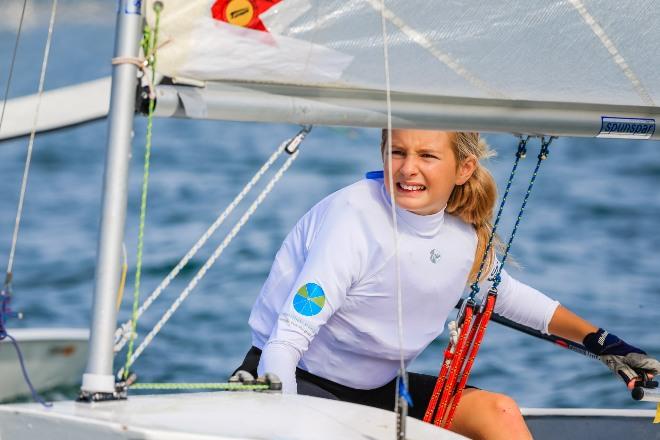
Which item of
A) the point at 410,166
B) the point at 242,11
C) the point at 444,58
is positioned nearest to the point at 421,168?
the point at 410,166

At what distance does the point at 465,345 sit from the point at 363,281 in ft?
0.88

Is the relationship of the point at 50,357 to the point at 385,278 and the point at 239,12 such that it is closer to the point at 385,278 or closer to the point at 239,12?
the point at 385,278

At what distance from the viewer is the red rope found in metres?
2.33

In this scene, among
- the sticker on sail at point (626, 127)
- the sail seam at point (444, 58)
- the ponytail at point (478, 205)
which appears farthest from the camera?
the ponytail at point (478, 205)

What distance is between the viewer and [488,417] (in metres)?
2.25

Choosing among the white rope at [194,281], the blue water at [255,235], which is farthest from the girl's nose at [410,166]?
the blue water at [255,235]

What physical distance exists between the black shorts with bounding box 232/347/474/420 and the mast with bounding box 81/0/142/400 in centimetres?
53

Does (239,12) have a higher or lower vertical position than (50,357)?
higher

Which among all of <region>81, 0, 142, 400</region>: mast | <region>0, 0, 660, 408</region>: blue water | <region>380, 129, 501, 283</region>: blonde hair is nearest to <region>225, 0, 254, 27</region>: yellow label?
<region>81, 0, 142, 400</region>: mast

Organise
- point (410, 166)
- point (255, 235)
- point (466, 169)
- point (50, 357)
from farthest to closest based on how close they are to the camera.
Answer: point (255, 235) < point (50, 357) < point (466, 169) < point (410, 166)

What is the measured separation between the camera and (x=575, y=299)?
7070 millimetres

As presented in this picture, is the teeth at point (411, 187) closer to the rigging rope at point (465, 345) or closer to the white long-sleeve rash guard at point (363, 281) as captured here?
the white long-sleeve rash guard at point (363, 281)

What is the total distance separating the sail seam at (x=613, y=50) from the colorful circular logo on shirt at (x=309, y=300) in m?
0.64

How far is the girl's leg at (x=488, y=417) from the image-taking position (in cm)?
220
